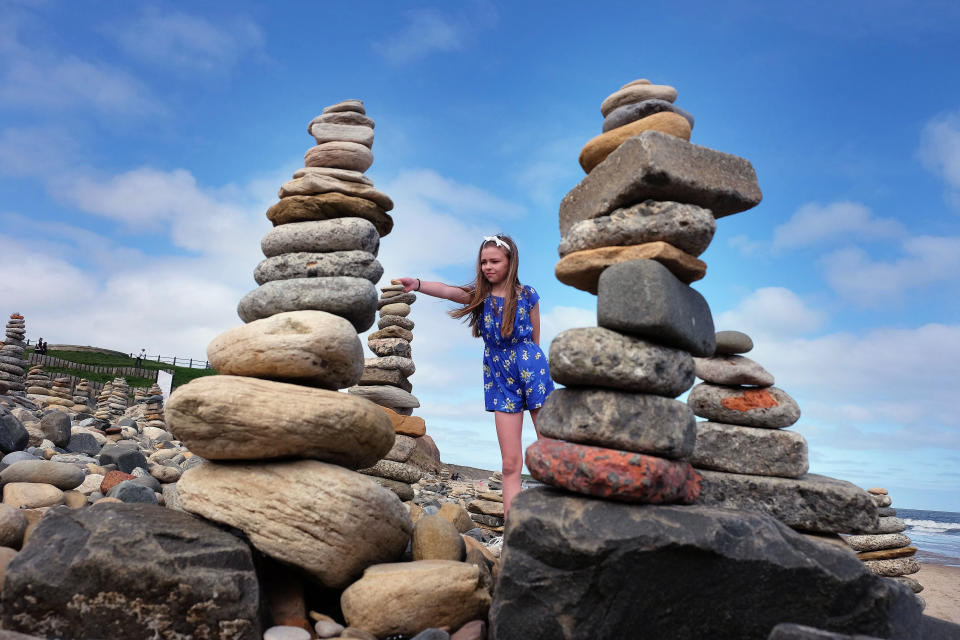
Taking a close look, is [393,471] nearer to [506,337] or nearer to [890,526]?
[506,337]

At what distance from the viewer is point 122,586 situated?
14.1ft

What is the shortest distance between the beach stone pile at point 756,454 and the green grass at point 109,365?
46.2 m

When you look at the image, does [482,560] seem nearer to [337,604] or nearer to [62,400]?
[337,604]

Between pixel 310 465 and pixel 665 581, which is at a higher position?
pixel 310 465

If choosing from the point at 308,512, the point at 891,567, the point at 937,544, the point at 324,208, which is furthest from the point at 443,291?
the point at 937,544

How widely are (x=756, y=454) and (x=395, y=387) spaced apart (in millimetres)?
7820

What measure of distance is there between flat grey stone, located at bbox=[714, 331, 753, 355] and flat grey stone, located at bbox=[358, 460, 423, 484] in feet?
16.8

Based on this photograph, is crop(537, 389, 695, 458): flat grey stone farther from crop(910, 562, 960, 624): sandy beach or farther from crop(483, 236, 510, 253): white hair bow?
crop(910, 562, 960, 624): sandy beach

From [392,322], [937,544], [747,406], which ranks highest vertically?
[392,322]

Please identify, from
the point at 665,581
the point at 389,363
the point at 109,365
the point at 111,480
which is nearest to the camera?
the point at 665,581

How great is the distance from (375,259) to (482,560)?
3039mm

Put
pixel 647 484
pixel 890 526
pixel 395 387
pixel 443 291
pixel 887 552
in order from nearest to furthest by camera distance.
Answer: pixel 647 484 < pixel 443 291 < pixel 887 552 < pixel 890 526 < pixel 395 387

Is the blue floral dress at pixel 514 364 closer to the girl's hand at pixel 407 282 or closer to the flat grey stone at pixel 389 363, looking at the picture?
the girl's hand at pixel 407 282

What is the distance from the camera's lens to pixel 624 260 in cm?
503
